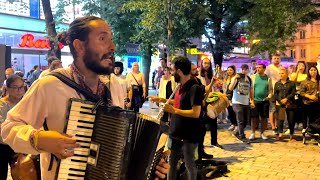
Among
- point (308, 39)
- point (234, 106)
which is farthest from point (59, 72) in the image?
point (308, 39)

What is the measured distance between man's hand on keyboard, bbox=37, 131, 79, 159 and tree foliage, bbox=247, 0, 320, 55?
10.8m

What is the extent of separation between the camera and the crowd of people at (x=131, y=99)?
84.7 inches

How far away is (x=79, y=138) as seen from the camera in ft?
6.42

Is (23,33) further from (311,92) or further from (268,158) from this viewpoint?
(268,158)

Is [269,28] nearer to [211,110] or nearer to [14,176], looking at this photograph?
[211,110]

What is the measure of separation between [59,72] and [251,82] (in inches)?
297

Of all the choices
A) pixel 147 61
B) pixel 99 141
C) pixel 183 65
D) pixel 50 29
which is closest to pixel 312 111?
pixel 183 65

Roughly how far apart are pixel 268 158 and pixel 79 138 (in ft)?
21.0

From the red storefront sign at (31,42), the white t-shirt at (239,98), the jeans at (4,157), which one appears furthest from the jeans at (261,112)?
the red storefront sign at (31,42)

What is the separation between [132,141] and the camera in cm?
Answer: 198

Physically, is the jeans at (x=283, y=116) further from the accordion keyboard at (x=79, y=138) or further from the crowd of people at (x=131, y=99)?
the accordion keyboard at (x=79, y=138)

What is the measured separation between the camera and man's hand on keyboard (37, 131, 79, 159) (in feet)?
6.14

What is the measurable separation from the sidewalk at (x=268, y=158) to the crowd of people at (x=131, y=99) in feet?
1.36

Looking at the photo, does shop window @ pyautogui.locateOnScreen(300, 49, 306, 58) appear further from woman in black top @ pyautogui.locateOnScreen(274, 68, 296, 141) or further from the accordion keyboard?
the accordion keyboard
